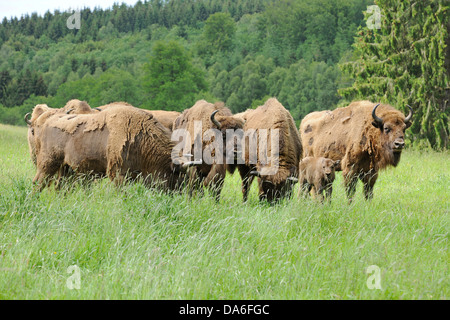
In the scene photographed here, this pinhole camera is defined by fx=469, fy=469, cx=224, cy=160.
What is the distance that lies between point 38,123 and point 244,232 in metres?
6.13

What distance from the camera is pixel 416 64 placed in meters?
23.4

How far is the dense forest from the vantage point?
22891 millimetres

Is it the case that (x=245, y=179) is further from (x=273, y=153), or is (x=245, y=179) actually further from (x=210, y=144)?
(x=210, y=144)

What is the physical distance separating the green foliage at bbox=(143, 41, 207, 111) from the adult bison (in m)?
41.1

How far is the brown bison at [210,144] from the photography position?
25.7 feet

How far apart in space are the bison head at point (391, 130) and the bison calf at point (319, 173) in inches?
38.3

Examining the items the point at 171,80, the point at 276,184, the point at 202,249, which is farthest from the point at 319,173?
the point at 171,80

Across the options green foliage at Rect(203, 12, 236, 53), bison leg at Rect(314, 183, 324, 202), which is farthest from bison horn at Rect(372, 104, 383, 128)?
green foliage at Rect(203, 12, 236, 53)

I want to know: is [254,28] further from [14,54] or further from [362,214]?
[362,214]

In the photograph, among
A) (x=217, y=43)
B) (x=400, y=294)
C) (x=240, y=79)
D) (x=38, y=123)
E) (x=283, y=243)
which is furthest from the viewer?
(x=217, y=43)

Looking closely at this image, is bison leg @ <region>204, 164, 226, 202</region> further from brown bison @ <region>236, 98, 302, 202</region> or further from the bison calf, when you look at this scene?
the bison calf
